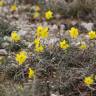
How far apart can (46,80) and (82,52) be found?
1.87 feet

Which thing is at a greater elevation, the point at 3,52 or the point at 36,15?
the point at 36,15

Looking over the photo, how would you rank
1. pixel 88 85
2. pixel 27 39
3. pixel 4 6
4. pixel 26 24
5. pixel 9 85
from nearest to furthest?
pixel 88 85 → pixel 9 85 → pixel 27 39 → pixel 26 24 → pixel 4 6

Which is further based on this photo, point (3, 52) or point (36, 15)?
point (36, 15)

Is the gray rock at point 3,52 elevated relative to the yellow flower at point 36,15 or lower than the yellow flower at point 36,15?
lower

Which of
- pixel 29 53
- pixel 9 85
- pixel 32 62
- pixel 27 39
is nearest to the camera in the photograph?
pixel 9 85

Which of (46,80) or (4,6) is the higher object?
(4,6)

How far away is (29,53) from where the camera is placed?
4.29 metres

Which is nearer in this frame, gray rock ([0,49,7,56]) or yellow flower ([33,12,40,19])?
gray rock ([0,49,7,56])

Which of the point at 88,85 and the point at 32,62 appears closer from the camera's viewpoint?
the point at 88,85

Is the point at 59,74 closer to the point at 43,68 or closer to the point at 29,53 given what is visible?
the point at 43,68

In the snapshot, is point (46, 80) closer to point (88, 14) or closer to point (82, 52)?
point (82, 52)

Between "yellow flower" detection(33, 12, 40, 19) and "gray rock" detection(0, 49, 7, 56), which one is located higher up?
"yellow flower" detection(33, 12, 40, 19)

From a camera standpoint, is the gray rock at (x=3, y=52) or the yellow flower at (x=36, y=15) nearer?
the gray rock at (x=3, y=52)

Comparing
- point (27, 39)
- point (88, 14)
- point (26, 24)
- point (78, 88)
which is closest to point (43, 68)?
point (78, 88)
